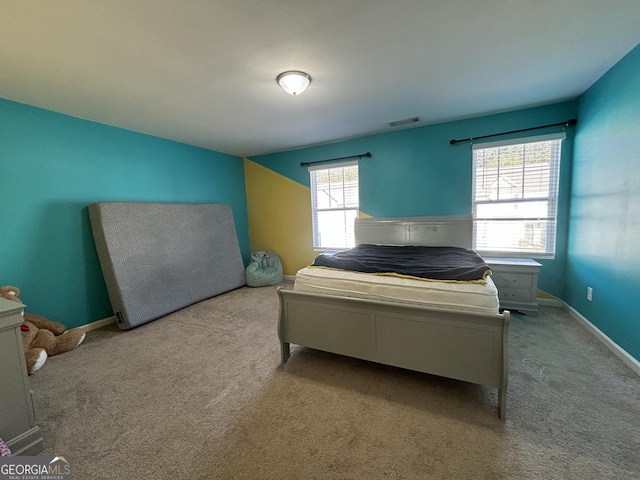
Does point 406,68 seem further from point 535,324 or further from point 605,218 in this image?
point 535,324

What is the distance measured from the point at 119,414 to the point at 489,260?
385 centimetres

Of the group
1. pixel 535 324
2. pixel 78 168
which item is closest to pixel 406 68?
pixel 535 324

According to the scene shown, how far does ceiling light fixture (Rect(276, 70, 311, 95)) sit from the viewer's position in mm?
2136

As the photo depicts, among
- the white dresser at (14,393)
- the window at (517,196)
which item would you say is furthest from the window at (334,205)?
the white dresser at (14,393)

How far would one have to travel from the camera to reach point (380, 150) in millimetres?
3967

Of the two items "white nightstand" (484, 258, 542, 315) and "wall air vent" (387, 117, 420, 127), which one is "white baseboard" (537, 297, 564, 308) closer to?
"white nightstand" (484, 258, 542, 315)

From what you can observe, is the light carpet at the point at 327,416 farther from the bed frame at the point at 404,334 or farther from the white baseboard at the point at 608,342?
the bed frame at the point at 404,334

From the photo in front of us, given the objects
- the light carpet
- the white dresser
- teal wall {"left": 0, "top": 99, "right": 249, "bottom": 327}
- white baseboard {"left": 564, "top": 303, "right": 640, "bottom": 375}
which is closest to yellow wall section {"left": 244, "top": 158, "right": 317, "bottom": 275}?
teal wall {"left": 0, "top": 99, "right": 249, "bottom": 327}

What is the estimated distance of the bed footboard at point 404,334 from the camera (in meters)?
1.55

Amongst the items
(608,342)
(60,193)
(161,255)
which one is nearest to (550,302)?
(608,342)

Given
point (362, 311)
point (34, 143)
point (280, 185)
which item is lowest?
point (362, 311)

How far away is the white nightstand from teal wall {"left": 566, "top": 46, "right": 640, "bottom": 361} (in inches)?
16.1

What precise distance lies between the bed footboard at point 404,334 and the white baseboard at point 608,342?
1.34 meters

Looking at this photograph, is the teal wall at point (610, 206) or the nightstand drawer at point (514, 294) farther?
the nightstand drawer at point (514, 294)
